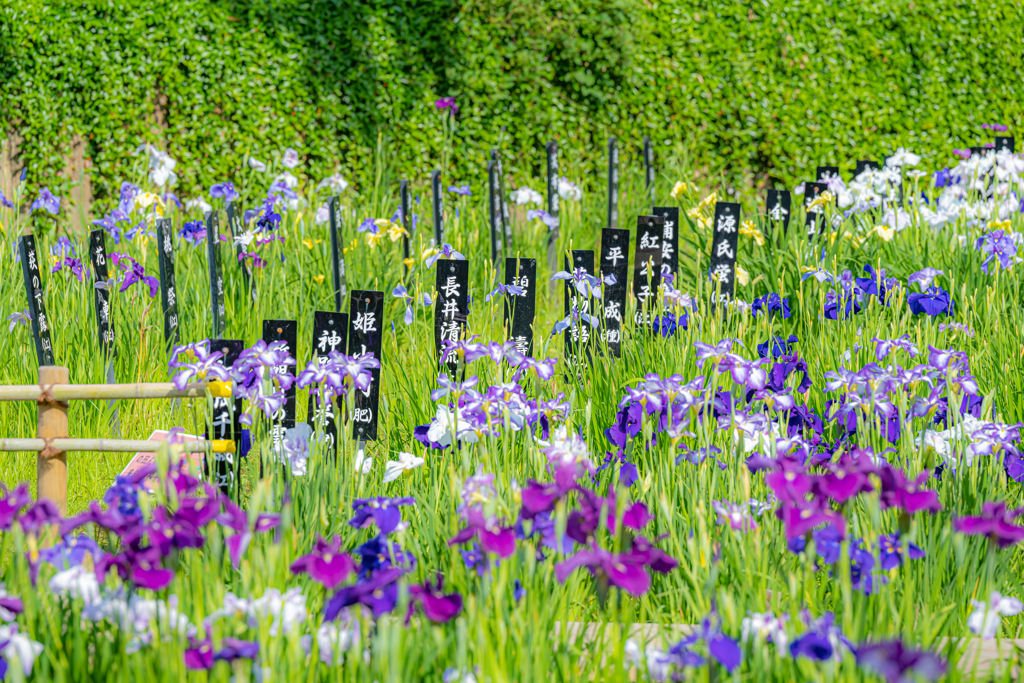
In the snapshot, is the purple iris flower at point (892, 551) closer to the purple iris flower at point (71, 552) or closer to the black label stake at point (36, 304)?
the purple iris flower at point (71, 552)

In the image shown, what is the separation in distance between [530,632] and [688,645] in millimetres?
272

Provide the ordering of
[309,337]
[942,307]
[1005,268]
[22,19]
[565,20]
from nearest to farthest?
[942,307] < [1005,268] < [309,337] < [22,19] < [565,20]

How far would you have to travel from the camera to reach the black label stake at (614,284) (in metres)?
3.14

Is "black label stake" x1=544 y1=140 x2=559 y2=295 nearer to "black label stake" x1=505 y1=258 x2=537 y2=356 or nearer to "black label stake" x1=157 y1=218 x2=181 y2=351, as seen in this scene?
"black label stake" x1=505 y1=258 x2=537 y2=356

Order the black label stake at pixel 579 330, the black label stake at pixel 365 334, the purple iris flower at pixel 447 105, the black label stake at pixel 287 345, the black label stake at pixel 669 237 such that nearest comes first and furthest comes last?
1. the black label stake at pixel 287 345
2. the black label stake at pixel 365 334
3. the black label stake at pixel 579 330
4. the black label stake at pixel 669 237
5. the purple iris flower at pixel 447 105

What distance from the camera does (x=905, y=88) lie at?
690cm

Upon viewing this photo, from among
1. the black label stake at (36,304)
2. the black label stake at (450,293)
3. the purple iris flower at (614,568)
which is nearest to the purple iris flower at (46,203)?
the black label stake at (36,304)

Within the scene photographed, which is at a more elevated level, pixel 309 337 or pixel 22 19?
pixel 22 19

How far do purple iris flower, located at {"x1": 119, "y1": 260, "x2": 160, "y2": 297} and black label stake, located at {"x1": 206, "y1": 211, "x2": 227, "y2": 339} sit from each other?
275mm

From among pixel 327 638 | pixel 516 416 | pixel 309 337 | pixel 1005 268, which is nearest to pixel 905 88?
pixel 1005 268

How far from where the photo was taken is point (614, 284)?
10.7 ft

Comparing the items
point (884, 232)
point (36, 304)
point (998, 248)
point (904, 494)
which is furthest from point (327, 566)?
point (884, 232)

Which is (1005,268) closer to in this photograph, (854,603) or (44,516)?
(854,603)

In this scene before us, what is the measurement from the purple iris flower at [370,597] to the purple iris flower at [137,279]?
2.62 m
